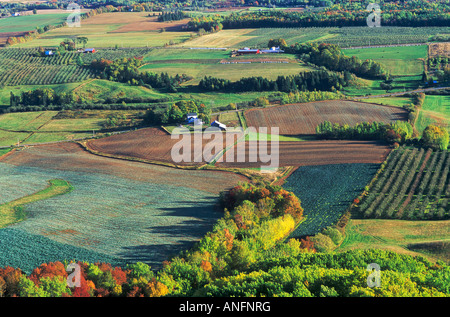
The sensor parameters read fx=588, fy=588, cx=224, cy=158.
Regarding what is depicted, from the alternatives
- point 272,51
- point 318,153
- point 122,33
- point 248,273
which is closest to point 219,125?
point 318,153

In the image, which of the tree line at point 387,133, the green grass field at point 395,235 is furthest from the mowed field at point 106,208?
the tree line at point 387,133

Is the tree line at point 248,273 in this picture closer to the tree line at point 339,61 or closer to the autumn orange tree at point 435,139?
the autumn orange tree at point 435,139

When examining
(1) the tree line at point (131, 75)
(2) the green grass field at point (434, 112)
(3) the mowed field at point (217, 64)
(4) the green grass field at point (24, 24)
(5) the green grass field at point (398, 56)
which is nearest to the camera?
(2) the green grass field at point (434, 112)

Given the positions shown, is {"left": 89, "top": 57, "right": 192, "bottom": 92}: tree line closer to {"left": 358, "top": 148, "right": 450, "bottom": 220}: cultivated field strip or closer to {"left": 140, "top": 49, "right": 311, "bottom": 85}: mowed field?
{"left": 140, "top": 49, "right": 311, "bottom": 85}: mowed field

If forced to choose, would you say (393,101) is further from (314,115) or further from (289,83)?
(289,83)

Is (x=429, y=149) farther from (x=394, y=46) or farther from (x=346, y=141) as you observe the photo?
(x=394, y=46)

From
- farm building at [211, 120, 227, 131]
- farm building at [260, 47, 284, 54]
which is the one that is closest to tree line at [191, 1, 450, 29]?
farm building at [260, 47, 284, 54]
